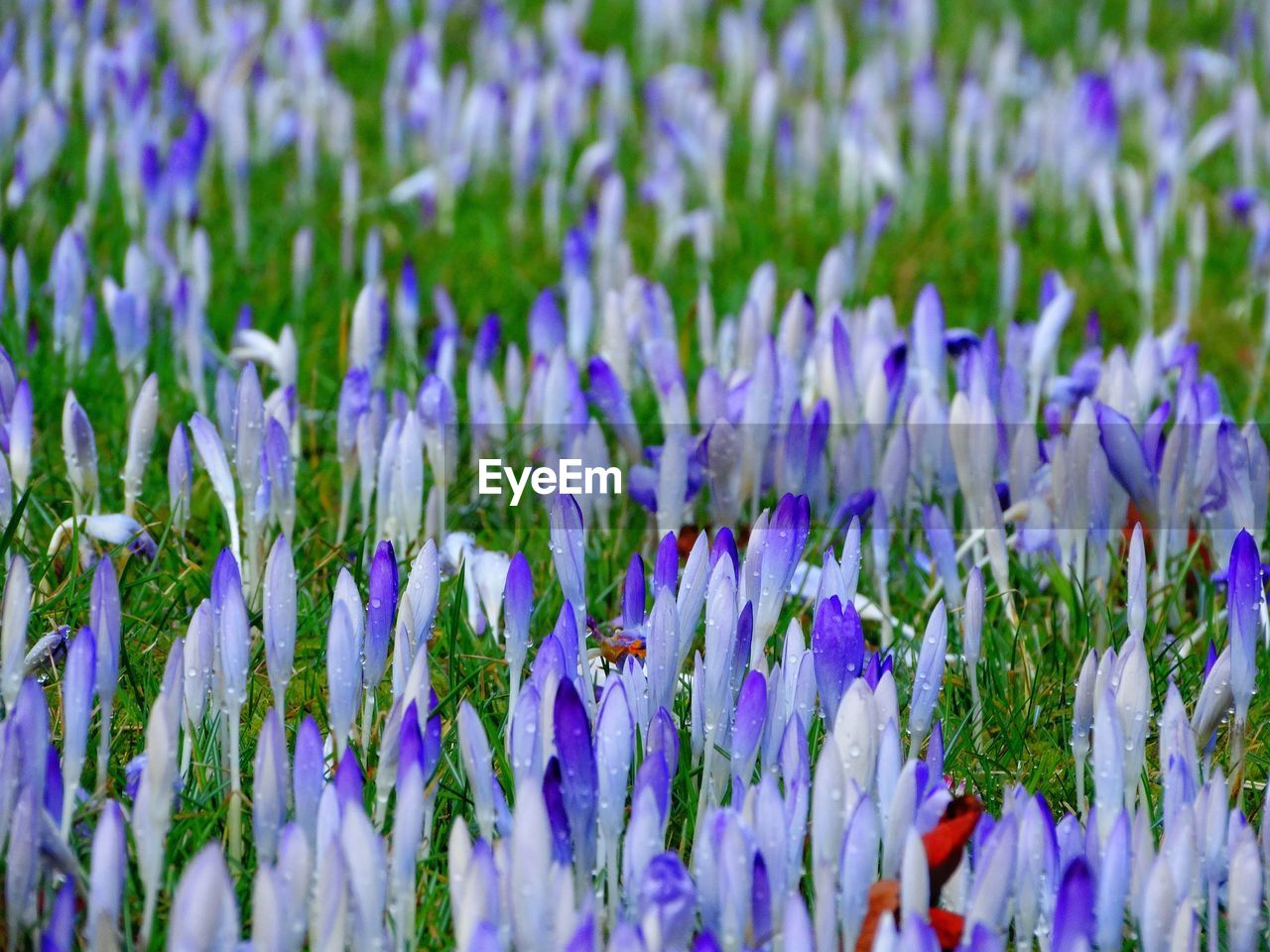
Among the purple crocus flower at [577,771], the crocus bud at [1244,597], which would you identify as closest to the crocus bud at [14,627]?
the purple crocus flower at [577,771]

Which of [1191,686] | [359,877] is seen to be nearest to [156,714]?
[359,877]

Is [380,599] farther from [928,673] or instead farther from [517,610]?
[928,673]

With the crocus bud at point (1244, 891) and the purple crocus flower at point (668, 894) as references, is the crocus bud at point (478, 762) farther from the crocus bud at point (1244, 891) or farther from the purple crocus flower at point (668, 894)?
the crocus bud at point (1244, 891)

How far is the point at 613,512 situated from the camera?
3869 millimetres

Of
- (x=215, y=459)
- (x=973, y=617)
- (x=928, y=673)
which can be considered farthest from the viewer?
(x=215, y=459)

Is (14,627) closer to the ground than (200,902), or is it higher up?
higher up

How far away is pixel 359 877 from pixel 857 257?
4228 mm

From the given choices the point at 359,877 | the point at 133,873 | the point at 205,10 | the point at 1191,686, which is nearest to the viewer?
the point at 359,877

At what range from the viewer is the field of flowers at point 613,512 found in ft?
6.88

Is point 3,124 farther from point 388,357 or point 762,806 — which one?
point 762,806

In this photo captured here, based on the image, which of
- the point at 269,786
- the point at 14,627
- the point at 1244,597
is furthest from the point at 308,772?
the point at 1244,597

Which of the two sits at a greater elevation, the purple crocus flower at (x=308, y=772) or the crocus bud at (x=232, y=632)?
the crocus bud at (x=232, y=632)

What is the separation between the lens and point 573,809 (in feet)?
7.08

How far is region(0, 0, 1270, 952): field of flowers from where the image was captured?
6.88 feet
